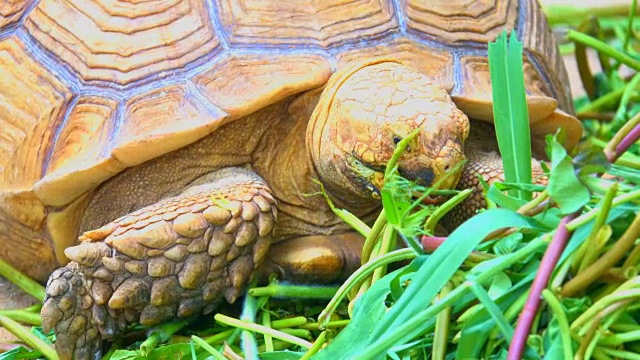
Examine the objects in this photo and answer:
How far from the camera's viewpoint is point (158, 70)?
2619 mm

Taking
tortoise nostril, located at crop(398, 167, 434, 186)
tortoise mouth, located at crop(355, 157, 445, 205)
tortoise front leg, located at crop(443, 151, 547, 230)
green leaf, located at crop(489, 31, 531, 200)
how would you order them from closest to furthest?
green leaf, located at crop(489, 31, 531, 200)
tortoise nostril, located at crop(398, 167, 434, 186)
tortoise mouth, located at crop(355, 157, 445, 205)
tortoise front leg, located at crop(443, 151, 547, 230)

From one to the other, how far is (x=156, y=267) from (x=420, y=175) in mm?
681

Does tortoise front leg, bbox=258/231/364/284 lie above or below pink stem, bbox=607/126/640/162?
below

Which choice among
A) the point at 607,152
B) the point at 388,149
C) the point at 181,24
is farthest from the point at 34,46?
the point at 607,152

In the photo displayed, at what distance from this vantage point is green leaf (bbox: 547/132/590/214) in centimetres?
165

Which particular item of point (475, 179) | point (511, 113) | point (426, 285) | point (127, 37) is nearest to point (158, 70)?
point (127, 37)

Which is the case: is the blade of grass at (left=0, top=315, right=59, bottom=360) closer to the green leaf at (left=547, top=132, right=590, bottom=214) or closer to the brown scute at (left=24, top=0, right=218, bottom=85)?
the brown scute at (left=24, top=0, right=218, bottom=85)

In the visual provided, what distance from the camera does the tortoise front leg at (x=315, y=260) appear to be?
258 cm

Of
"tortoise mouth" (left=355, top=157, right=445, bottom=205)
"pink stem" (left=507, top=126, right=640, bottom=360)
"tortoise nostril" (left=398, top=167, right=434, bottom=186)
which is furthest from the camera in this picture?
"tortoise mouth" (left=355, top=157, right=445, bottom=205)

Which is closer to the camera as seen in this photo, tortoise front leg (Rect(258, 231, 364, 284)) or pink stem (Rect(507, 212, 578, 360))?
pink stem (Rect(507, 212, 578, 360))

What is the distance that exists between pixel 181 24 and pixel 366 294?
1115 millimetres

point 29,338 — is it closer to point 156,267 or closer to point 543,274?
point 156,267

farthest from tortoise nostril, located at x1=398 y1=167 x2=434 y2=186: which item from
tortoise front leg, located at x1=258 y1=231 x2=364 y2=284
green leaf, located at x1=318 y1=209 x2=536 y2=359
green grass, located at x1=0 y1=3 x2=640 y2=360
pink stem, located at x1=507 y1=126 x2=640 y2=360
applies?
pink stem, located at x1=507 y1=126 x2=640 y2=360

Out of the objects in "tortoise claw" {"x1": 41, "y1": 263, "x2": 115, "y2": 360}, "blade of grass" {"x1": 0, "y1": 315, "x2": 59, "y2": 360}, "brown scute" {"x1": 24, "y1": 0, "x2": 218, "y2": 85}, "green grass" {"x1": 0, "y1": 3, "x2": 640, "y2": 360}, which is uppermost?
"brown scute" {"x1": 24, "y1": 0, "x2": 218, "y2": 85}
